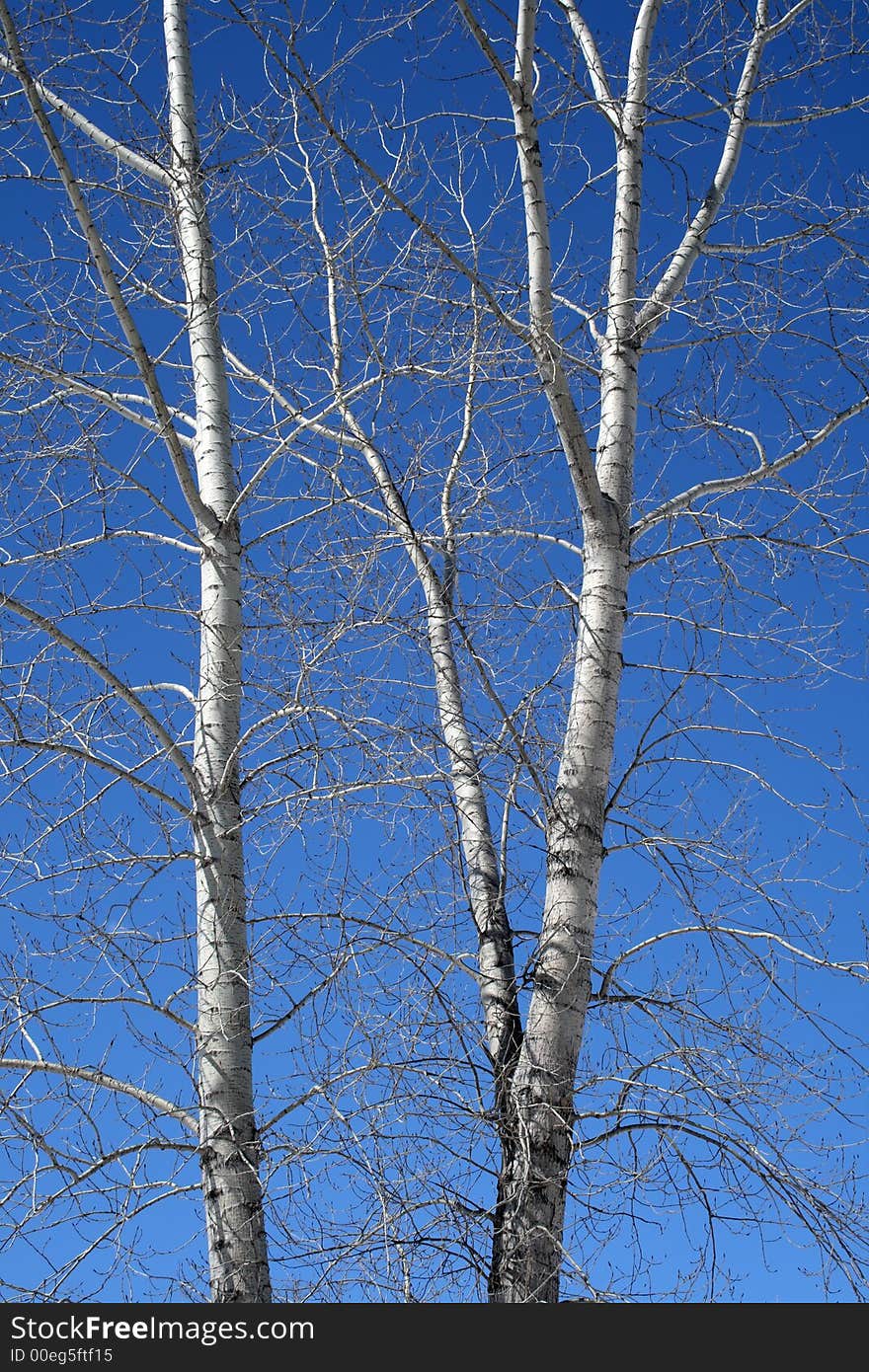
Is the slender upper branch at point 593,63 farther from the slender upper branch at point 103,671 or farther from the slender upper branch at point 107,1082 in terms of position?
the slender upper branch at point 107,1082

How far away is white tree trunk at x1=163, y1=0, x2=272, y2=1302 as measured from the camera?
4.34m

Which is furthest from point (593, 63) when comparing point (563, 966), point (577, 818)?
point (563, 966)

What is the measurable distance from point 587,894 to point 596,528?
56.4 inches

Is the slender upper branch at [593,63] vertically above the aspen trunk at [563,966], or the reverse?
the slender upper branch at [593,63]

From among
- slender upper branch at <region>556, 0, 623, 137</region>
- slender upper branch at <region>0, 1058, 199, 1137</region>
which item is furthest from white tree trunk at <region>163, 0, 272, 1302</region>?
slender upper branch at <region>556, 0, 623, 137</region>

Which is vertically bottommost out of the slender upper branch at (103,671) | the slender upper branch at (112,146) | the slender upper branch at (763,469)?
the slender upper branch at (103,671)

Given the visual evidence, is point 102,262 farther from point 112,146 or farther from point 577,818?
point 577,818

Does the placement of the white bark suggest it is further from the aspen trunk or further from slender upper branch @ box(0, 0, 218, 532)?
slender upper branch @ box(0, 0, 218, 532)

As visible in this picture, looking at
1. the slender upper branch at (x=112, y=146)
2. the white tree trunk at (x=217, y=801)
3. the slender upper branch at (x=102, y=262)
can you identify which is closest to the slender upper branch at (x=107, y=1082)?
the white tree trunk at (x=217, y=801)

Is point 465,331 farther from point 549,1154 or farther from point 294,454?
point 549,1154

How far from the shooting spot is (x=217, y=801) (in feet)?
15.9

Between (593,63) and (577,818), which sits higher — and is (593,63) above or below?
above

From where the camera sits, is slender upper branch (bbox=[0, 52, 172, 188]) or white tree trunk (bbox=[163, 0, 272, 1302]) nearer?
white tree trunk (bbox=[163, 0, 272, 1302])

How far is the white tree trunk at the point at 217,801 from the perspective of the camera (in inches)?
171
